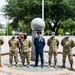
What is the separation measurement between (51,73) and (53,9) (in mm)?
26043

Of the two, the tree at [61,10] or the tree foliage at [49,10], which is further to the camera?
the tree at [61,10]

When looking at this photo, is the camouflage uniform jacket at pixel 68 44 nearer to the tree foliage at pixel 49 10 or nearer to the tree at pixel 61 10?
the tree foliage at pixel 49 10

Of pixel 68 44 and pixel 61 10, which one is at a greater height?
pixel 61 10

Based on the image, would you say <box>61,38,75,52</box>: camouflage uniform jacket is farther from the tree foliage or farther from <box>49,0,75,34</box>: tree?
<box>49,0,75,34</box>: tree

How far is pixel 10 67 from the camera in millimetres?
10289

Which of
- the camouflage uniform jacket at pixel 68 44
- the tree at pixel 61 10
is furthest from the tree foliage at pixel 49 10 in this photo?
the camouflage uniform jacket at pixel 68 44

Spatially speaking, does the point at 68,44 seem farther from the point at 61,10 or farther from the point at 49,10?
the point at 61,10

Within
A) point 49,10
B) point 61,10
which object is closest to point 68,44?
point 49,10

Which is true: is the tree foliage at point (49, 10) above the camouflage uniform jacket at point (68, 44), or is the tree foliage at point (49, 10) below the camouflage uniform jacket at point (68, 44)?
above

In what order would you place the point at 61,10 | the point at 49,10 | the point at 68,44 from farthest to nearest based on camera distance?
the point at 61,10 < the point at 49,10 < the point at 68,44

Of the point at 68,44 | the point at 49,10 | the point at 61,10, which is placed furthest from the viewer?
the point at 61,10

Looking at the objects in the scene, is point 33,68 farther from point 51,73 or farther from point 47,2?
point 47,2

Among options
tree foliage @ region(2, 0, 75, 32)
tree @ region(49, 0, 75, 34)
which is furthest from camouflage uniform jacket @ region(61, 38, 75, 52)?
tree @ region(49, 0, 75, 34)

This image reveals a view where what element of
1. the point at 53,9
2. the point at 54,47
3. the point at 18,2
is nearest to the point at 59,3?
the point at 53,9
